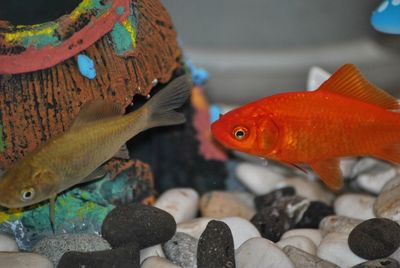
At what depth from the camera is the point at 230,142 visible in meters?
2.07

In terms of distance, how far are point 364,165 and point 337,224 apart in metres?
0.58

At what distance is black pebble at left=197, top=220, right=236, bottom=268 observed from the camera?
6.86ft

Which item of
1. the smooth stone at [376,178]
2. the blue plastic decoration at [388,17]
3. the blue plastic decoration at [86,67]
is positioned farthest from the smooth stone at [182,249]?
the blue plastic decoration at [388,17]

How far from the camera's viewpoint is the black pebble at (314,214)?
266 centimetres

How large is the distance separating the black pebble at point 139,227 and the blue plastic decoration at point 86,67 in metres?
0.54

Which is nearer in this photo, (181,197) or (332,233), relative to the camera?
(332,233)

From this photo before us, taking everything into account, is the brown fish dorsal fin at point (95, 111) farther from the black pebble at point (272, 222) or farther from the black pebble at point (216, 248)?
the black pebble at point (272, 222)

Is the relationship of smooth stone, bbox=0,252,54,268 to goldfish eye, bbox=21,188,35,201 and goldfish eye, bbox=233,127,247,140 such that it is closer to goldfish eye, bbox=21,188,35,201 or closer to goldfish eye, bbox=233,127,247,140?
goldfish eye, bbox=21,188,35,201

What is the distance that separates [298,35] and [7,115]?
6.26 feet

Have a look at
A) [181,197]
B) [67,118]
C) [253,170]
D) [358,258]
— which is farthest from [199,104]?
[358,258]

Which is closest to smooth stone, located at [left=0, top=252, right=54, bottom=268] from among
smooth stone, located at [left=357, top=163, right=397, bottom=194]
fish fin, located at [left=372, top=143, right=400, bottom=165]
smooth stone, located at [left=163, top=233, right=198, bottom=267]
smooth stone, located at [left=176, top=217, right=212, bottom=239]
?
smooth stone, located at [left=163, top=233, right=198, bottom=267]

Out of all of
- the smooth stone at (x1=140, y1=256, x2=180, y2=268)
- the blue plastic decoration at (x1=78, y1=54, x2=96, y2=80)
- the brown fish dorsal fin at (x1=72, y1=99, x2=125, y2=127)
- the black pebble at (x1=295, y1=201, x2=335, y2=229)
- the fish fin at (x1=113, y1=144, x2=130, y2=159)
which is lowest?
the black pebble at (x1=295, y1=201, x2=335, y2=229)

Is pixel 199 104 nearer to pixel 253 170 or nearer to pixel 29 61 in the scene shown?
pixel 253 170

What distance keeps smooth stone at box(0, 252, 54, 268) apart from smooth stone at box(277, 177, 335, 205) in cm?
133
